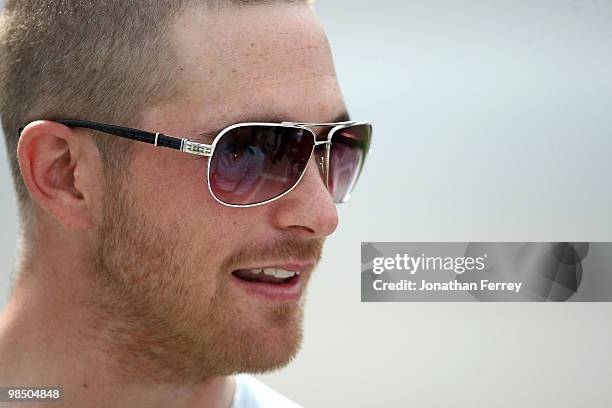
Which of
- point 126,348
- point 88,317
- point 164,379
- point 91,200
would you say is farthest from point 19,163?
point 164,379

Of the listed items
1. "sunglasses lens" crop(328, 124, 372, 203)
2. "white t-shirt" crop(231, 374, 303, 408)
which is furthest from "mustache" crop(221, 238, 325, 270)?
"white t-shirt" crop(231, 374, 303, 408)

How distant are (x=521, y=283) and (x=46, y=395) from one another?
3.20 metres

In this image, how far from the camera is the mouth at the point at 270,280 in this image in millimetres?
2020

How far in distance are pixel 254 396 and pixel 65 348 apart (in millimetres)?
725

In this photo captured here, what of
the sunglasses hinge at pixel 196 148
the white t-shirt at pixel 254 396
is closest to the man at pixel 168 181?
the sunglasses hinge at pixel 196 148

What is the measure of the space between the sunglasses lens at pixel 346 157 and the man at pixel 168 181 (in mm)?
21

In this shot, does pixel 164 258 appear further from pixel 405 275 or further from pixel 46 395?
pixel 405 275

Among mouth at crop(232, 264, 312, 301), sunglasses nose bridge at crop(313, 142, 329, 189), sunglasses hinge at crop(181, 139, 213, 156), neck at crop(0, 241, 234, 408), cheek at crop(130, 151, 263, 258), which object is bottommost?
neck at crop(0, 241, 234, 408)

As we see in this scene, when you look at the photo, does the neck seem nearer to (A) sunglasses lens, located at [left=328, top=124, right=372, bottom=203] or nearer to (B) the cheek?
(B) the cheek

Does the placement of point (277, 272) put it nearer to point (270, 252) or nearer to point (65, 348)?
point (270, 252)

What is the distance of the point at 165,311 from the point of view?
2.05 m

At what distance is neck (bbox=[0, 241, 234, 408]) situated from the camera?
2.14 meters

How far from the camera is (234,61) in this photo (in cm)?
197

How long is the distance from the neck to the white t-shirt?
1.23 feet
